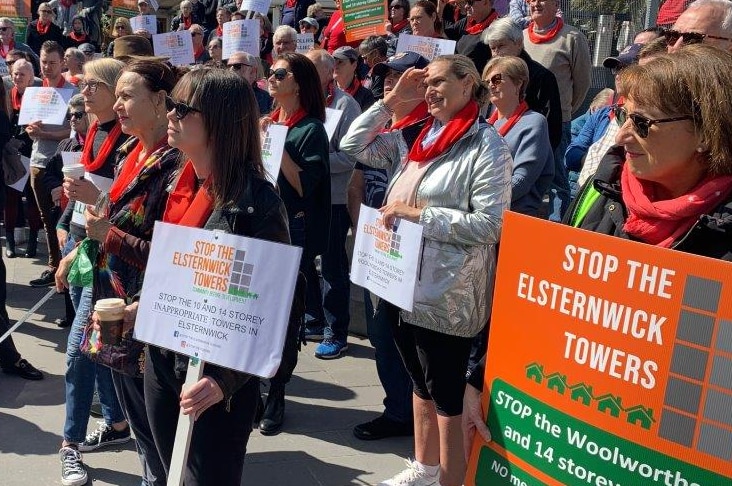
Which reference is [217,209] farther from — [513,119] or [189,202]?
[513,119]

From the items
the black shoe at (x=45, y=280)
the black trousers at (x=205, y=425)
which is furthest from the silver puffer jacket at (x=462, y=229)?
the black shoe at (x=45, y=280)

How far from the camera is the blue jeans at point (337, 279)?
18.7ft

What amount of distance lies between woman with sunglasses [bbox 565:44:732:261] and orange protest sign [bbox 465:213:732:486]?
19 cm

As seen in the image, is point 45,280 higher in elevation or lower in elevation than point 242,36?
lower

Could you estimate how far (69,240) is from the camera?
13.7 feet

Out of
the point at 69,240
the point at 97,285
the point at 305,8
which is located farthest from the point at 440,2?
the point at 97,285

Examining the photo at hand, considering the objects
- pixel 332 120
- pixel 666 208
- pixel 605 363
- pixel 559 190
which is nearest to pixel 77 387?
pixel 332 120

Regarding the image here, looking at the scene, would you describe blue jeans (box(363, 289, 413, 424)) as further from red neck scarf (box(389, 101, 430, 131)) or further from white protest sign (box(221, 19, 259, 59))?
white protest sign (box(221, 19, 259, 59))

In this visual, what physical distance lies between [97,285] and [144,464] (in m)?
0.76

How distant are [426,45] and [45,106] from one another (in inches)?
140

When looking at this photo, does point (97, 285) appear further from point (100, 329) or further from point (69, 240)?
point (69, 240)

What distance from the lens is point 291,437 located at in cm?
445

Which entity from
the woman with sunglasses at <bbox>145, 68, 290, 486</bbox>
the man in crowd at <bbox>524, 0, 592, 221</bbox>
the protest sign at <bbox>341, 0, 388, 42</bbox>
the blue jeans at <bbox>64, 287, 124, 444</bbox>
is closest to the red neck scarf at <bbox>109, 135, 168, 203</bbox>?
the woman with sunglasses at <bbox>145, 68, 290, 486</bbox>

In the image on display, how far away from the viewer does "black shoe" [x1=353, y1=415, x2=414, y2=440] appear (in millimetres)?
4441
